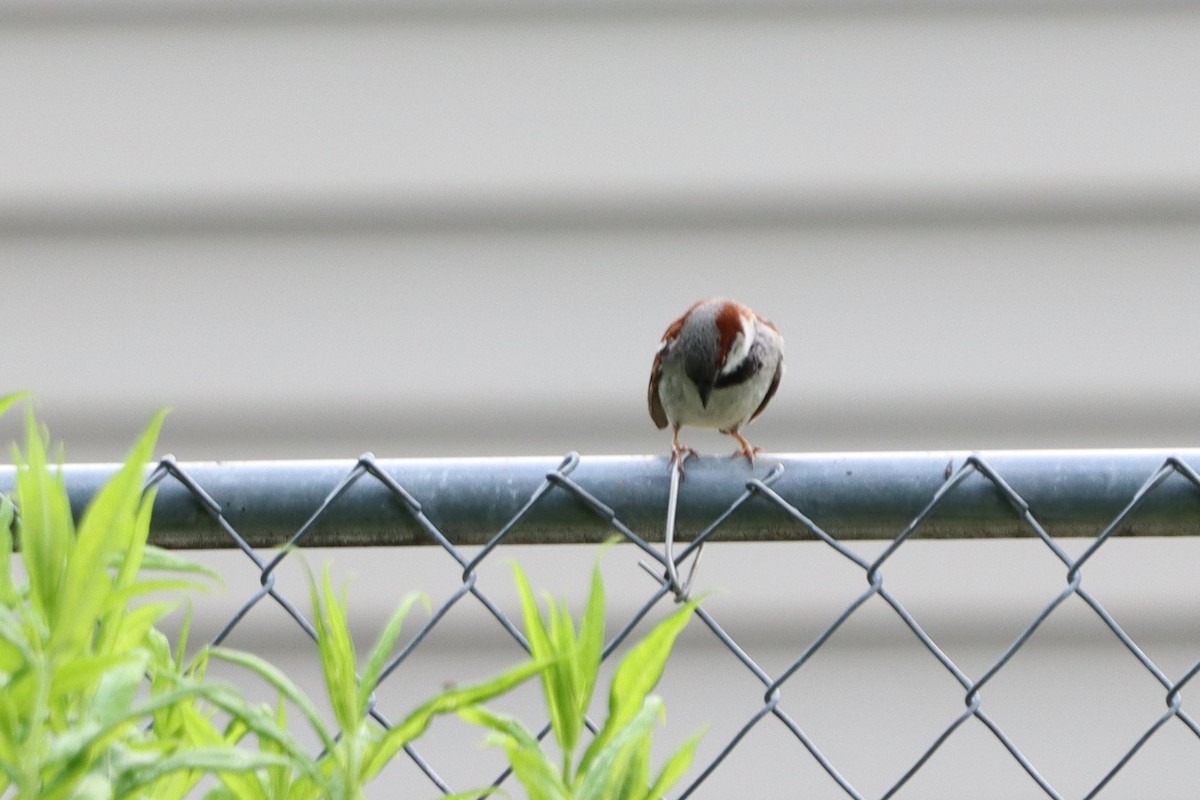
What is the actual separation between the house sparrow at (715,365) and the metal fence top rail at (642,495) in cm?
133

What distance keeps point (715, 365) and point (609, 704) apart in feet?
6.25

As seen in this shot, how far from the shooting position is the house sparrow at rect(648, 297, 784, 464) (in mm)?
2611

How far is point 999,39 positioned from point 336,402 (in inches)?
63.6

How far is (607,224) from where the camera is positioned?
9.14 feet

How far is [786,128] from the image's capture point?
2.77 meters

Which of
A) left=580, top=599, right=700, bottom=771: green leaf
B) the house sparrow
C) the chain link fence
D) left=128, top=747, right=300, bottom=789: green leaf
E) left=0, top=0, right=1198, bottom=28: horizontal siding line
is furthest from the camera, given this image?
left=0, top=0, right=1198, bottom=28: horizontal siding line

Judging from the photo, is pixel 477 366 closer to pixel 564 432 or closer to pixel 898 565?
pixel 564 432

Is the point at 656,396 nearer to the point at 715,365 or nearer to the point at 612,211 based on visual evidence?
the point at 715,365

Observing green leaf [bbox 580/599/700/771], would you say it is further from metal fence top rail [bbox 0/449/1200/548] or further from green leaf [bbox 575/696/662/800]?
metal fence top rail [bbox 0/449/1200/548]

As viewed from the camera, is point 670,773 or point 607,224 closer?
point 670,773

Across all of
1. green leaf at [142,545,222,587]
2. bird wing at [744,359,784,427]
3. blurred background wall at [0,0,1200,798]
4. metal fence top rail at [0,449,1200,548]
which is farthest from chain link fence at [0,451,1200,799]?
blurred background wall at [0,0,1200,798]

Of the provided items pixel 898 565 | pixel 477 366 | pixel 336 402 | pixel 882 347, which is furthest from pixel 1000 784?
pixel 336 402

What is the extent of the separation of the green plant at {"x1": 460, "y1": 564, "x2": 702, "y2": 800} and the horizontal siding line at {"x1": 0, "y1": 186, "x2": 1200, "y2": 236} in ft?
6.75

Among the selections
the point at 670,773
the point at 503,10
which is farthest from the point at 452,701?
the point at 503,10
